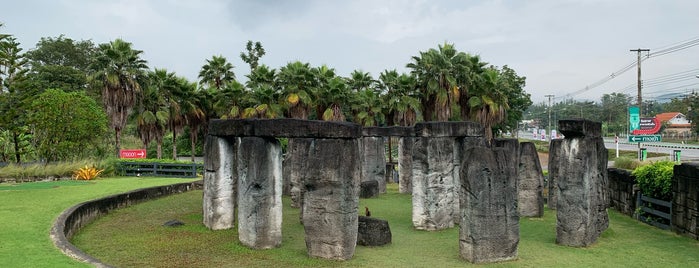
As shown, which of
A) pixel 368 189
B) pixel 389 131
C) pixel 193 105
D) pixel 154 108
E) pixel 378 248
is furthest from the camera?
pixel 193 105

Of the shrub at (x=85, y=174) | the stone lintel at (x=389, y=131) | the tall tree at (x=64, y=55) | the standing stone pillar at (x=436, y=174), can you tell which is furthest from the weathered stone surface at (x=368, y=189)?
the tall tree at (x=64, y=55)

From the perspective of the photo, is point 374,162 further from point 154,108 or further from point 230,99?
point 154,108

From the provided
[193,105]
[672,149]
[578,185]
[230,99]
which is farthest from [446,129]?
[672,149]

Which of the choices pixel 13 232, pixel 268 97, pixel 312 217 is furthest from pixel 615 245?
pixel 268 97

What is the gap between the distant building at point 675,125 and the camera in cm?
8989

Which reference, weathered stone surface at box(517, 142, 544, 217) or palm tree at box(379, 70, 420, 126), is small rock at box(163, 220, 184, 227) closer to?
weathered stone surface at box(517, 142, 544, 217)

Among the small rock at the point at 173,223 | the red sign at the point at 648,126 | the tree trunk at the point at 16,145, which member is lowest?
the small rock at the point at 173,223

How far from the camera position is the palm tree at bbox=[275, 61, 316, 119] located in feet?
93.9

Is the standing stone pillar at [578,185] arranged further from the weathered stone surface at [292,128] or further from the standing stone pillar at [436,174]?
the weathered stone surface at [292,128]

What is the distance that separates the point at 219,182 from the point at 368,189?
8046 mm

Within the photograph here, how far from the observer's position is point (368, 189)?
1912 centimetres

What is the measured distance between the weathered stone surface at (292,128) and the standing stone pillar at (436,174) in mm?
3328

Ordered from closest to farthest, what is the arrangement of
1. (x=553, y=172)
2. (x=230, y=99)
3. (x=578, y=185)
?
1. (x=578, y=185)
2. (x=553, y=172)
3. (x=230, y=99)

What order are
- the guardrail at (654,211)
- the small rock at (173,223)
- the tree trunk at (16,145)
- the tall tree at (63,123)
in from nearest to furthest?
the guardrail at (654,211), the small rock at (173,223), the tall tree at (63,123), the tree trunk at (16,145)
